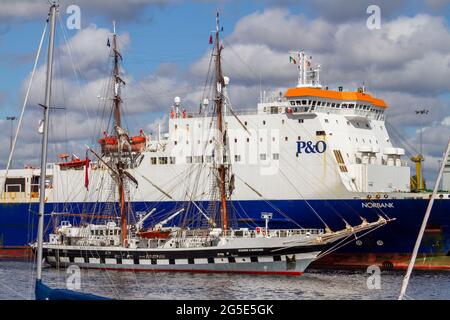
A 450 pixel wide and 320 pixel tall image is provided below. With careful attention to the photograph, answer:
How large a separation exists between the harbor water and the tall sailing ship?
2559mm

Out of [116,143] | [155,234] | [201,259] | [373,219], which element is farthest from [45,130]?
[373,219]

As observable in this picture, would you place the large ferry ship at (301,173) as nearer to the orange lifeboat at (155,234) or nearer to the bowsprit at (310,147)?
the bowsprit at (310,147)

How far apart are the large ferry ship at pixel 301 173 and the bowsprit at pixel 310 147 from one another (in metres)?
0.07

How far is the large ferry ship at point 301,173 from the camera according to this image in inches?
2149

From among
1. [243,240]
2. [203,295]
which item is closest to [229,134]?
[243,240]

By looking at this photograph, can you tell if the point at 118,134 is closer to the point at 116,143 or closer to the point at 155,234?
the point at 116,143

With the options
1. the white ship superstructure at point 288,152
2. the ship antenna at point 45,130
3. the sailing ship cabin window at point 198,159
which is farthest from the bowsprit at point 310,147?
the ship antenna at point 45,130

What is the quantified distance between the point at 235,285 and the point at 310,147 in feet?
48.4

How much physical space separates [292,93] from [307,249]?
12.3m

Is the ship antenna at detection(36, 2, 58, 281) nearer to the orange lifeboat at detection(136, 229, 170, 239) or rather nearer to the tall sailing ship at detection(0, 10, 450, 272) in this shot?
the tall sailing ship at detection(0, 10, 450, 272)

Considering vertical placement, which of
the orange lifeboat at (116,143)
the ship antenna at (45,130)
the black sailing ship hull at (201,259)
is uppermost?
the orange lifeboat at (116,143)

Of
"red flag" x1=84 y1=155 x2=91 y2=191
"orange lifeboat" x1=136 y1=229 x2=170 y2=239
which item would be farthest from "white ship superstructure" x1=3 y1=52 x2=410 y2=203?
"orange lifeboat" x1=136 y1=229 x2=170 y2=239
